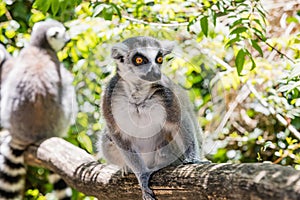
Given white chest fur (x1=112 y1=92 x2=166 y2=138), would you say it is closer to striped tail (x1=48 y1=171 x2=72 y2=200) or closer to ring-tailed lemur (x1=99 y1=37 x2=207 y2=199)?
ring-tailed lemur (x1=99 y1=37 x2=207 y2=199)

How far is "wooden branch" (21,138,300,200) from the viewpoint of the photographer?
4.94 ft

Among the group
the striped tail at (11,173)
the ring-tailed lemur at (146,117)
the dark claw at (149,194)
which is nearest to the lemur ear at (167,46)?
the ring-tailed lemur at (146,117)

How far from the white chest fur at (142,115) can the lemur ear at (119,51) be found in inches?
9.1

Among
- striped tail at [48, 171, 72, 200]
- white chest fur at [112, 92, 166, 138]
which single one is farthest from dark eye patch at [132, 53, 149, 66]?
striped tail at [48, 171, 72, 200]

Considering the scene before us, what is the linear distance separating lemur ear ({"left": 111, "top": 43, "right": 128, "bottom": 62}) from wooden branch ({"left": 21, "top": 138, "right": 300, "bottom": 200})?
49 cm

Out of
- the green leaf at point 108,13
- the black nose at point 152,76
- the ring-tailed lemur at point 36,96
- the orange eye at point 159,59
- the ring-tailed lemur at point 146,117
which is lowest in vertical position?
the ring-tailed lemur at point 36,96

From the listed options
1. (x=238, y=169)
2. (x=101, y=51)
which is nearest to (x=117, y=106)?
(x=101, y=51)

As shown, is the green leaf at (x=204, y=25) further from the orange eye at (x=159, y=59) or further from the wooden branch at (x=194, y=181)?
the wooden branch at (x=194, y=181)

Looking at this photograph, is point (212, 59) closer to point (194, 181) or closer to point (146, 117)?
point (146, 117)

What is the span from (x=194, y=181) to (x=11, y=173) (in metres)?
2.19

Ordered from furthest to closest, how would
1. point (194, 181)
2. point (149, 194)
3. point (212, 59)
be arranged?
point (212, 59) → point (149, 194) → point (194, 181)

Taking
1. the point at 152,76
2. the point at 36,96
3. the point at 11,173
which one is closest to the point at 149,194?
the point at 152,76

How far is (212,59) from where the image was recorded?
2.32m

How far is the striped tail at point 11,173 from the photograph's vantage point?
369 cm
